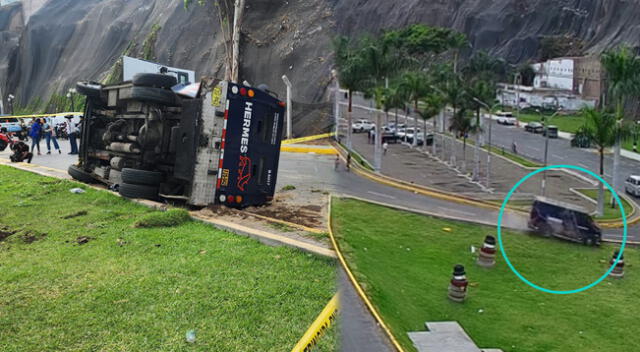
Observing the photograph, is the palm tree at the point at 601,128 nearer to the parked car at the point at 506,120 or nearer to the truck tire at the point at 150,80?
the truck tire at the point at 150,80

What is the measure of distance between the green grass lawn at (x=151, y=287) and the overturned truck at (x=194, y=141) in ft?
5.06

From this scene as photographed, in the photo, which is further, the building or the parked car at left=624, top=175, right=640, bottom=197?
the building

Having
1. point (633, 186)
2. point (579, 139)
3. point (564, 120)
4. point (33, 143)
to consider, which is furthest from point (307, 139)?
point (564, 120)

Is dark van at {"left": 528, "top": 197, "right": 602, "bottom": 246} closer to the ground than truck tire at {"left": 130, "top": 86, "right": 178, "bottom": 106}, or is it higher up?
closer to the ground

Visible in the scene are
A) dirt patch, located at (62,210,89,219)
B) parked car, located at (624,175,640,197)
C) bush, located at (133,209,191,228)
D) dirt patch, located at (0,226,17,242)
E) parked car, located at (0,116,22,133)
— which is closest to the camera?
dirt patch, located at (0,226,17,242)

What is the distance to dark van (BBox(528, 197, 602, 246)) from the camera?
1527cm

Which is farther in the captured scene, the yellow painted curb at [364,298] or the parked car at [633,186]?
the parked car at [633,186]

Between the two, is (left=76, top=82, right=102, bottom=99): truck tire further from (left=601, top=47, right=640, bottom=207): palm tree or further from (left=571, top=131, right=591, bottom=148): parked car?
(left=571, top=131, right=591, bottom=148): parked car

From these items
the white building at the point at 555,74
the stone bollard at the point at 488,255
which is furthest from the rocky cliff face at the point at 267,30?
the stone bollard at the point at 488,255

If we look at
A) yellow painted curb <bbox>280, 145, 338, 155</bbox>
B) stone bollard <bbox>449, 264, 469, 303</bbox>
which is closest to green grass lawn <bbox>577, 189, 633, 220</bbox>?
yellow painted curb <bbox>280, 145, 338, 155</bbox>

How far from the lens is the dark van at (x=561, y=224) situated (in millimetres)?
15273

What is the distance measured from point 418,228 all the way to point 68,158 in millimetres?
17759

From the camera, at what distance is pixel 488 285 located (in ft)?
36.3

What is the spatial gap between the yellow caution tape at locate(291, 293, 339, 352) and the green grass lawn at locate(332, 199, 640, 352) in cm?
89
